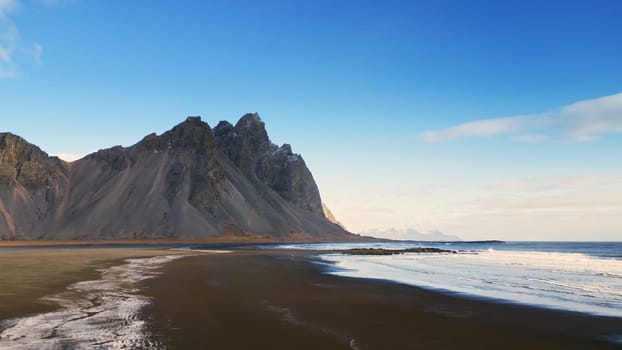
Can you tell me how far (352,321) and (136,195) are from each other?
15701 centimetres

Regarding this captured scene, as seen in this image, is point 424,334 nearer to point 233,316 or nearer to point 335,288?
point 233,316

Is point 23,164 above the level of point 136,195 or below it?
above

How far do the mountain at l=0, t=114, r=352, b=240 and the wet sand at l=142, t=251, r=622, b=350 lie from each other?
131033 mm

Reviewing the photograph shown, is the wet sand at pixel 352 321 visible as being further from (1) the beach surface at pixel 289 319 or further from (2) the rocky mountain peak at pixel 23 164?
(2) the rocky mountain peak at pixel 23 164

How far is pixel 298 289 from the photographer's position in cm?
2622

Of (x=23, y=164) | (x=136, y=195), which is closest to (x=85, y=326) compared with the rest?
(x=136, y=195)

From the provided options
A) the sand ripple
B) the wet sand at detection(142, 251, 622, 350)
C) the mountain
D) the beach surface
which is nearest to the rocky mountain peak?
the mountain

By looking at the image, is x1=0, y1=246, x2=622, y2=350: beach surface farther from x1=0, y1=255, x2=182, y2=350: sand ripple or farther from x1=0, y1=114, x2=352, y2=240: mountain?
x1=0, y1=114, x2=352, y2=240: mountain

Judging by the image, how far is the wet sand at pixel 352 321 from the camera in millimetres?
13023

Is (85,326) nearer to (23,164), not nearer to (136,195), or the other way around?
(136,195)

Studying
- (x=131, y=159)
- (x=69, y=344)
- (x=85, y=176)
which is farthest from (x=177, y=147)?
(x=69, y=344)

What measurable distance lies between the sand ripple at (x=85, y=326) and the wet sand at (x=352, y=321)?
0.62 meters

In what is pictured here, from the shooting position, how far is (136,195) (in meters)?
161

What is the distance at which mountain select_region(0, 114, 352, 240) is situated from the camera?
479ft
